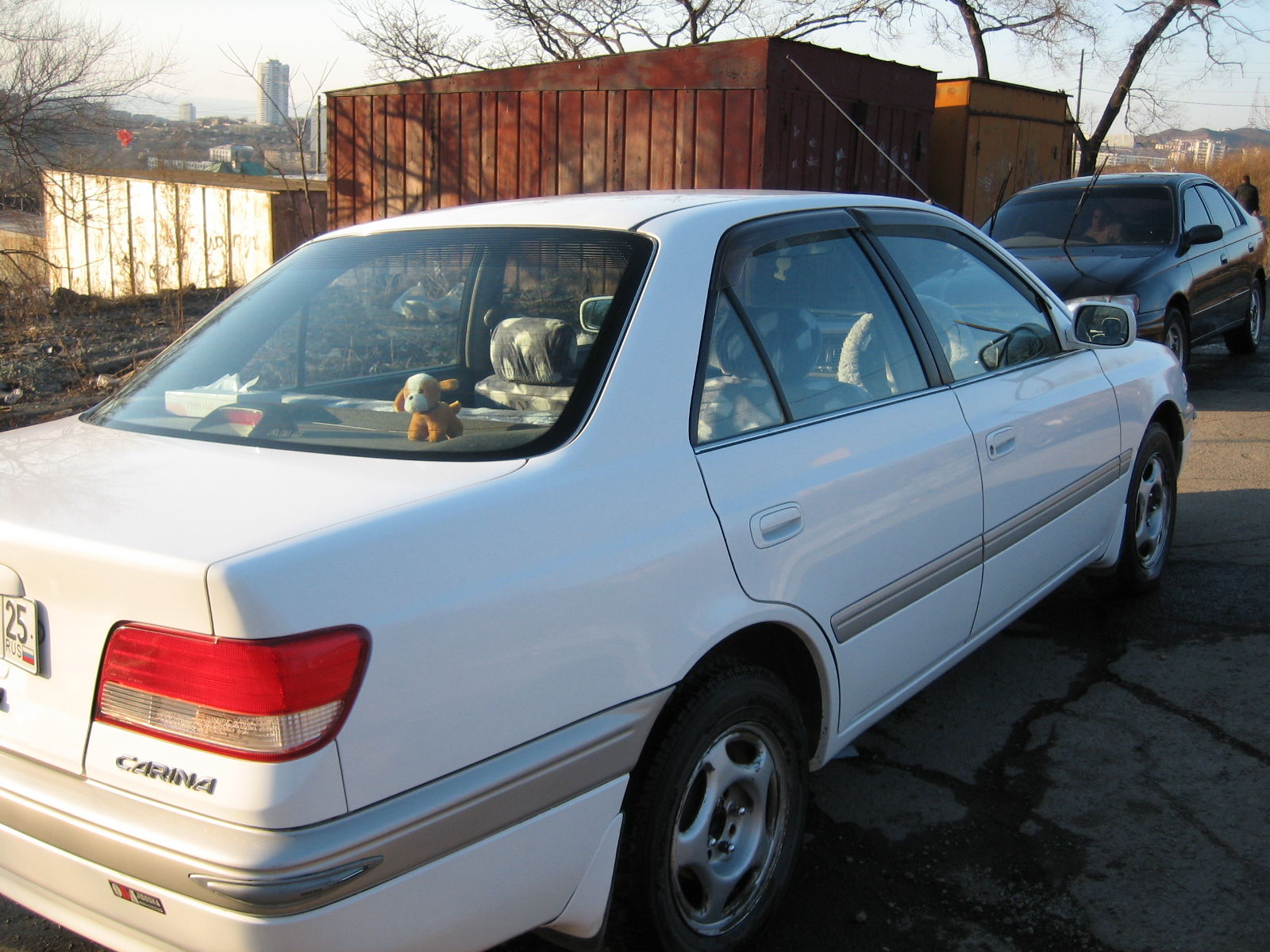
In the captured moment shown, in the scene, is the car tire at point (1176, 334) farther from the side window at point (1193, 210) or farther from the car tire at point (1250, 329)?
the car tire at point (1250, 329)

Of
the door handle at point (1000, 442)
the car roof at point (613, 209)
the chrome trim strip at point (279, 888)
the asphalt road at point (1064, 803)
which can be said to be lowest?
the asphalt road at point (1064, 803)

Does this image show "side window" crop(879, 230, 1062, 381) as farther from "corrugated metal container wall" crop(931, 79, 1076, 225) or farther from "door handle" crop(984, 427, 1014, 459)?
"corrugated metal container wall" crop(931, 79, 1076, 225)

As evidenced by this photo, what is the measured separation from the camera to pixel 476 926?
1.98 m

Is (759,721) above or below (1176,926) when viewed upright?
above

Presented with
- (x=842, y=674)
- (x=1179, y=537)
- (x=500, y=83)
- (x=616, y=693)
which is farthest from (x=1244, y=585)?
(x=500, y=83)

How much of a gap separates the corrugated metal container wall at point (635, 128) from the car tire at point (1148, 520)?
6.93m

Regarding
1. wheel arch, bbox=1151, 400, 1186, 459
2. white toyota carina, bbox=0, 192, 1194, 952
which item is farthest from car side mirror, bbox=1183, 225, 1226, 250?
white toyota carina, bbox=0, 192, 1194, 952

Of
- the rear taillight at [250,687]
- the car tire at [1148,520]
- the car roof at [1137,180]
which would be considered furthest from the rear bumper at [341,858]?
the car roof at [1137,180]

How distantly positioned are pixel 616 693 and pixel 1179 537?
4.53 metres

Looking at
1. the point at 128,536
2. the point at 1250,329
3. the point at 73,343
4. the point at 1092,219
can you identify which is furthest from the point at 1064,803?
the point at 73,343

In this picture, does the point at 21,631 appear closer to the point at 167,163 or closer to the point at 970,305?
the point at 970,305

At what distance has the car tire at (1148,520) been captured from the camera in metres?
4.62

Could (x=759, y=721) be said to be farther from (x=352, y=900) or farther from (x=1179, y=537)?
(x=1179, y=537)

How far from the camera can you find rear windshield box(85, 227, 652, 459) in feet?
8.04
